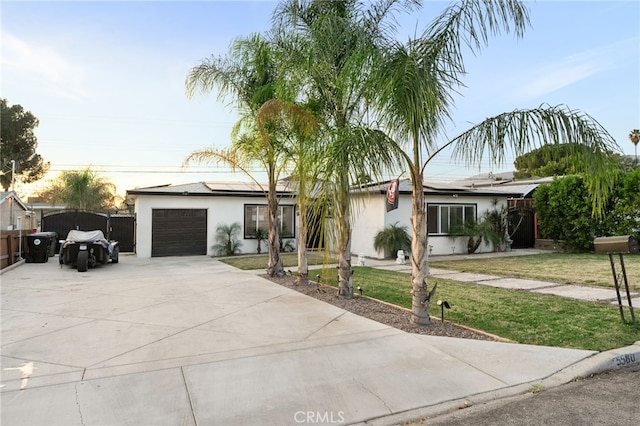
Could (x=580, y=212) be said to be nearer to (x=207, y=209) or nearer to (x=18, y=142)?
(x=207, y=209)

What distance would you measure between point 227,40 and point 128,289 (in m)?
6.51

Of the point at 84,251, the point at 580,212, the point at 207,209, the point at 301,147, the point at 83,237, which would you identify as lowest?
the point at 84,251

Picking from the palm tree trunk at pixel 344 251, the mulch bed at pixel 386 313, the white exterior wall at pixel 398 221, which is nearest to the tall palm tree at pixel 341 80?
the palm tree trunk at pixel 344 251

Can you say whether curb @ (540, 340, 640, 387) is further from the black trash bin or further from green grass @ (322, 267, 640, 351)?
the black trash bin

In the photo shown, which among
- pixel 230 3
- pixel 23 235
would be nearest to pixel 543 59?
pixel 230 3

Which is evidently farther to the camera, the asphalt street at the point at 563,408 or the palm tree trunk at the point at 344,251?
the palm tree trunk at the point at 344,251

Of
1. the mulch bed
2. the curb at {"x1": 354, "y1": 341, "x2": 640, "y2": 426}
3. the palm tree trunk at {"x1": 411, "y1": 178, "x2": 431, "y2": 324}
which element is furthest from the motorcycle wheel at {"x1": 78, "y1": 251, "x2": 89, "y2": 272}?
the curb at {"x1": 354, "y1": 341, "x2": 640, "y2": 426}

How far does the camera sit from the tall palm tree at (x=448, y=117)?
4.99 m

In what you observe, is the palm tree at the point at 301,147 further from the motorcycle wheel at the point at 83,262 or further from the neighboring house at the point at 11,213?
the neighboring house at the point at 11,213

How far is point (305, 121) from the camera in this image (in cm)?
743

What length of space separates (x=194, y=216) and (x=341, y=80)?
40.1 ft

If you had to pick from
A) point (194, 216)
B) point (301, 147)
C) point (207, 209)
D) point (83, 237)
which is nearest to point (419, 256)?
point (301, 147)

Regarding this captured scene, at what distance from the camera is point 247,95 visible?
9.99 m

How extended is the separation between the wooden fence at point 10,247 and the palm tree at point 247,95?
6.05 metres
